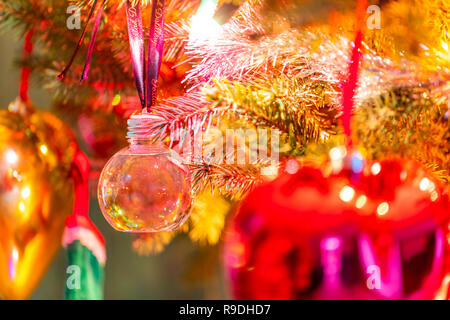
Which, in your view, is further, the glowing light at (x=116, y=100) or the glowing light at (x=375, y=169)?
the glowing light at (x=116, y=100)

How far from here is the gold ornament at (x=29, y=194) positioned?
418 mm

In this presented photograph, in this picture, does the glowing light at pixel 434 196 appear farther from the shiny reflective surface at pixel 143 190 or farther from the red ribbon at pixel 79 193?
the red ribbon at pixel 79 193

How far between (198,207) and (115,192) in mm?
224

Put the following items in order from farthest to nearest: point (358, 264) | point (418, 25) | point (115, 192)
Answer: point (418, 25)
point (115, 192)
point (358, 264)

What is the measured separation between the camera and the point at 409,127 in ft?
1.27

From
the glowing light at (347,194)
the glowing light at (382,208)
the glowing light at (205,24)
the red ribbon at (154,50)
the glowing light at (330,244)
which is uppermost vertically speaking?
the glowing light at (205,24)

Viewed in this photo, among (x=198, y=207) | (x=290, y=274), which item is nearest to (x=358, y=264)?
(x=290, y=274)

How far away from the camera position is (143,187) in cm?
33

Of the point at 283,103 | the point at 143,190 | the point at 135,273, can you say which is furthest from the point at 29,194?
the point at 135,273

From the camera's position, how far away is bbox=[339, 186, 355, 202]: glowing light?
24 centimetres

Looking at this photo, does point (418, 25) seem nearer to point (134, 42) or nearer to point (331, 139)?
point (331, 139)

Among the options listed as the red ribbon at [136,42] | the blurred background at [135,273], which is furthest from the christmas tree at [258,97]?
the blurred background at [135,273]

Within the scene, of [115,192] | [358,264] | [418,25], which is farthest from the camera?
[418,25]
